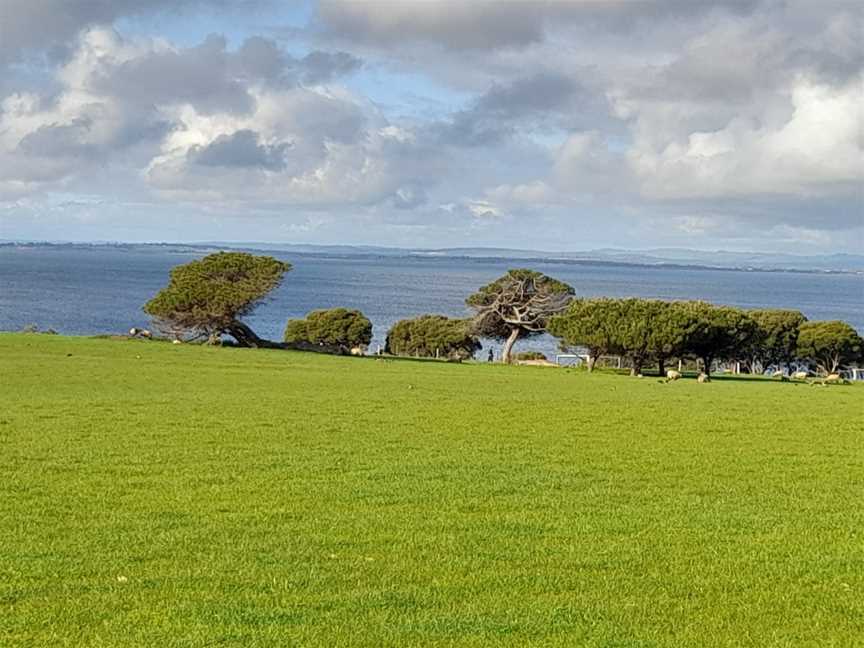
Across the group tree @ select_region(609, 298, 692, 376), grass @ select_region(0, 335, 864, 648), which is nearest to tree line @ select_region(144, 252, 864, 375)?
tree @ select_region(609, 298, 692, 376)

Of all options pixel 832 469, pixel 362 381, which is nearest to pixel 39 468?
pixel 832 469

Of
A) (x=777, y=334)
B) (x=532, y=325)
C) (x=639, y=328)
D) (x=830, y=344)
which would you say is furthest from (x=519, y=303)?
(x=830, y=344)

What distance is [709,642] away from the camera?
770 cm

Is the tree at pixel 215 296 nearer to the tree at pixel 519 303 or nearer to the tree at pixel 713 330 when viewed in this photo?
the tree at pixel 519 303

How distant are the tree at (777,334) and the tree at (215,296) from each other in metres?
32.2

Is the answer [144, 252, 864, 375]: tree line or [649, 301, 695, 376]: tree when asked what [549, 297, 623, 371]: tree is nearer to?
[144, 252, 864, 375]: tree line

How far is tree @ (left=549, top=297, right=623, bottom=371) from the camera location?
5000 cm

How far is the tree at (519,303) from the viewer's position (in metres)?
64.1

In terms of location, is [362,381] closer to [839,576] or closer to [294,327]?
[839,576]

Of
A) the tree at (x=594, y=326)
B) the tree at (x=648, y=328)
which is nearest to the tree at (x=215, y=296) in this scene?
the tree at (x=594, y=326)

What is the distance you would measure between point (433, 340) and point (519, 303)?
463 inches

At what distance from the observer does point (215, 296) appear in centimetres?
5756

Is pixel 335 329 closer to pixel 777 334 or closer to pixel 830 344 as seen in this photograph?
pixel 777 334

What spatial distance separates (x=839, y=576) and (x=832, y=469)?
747cm
